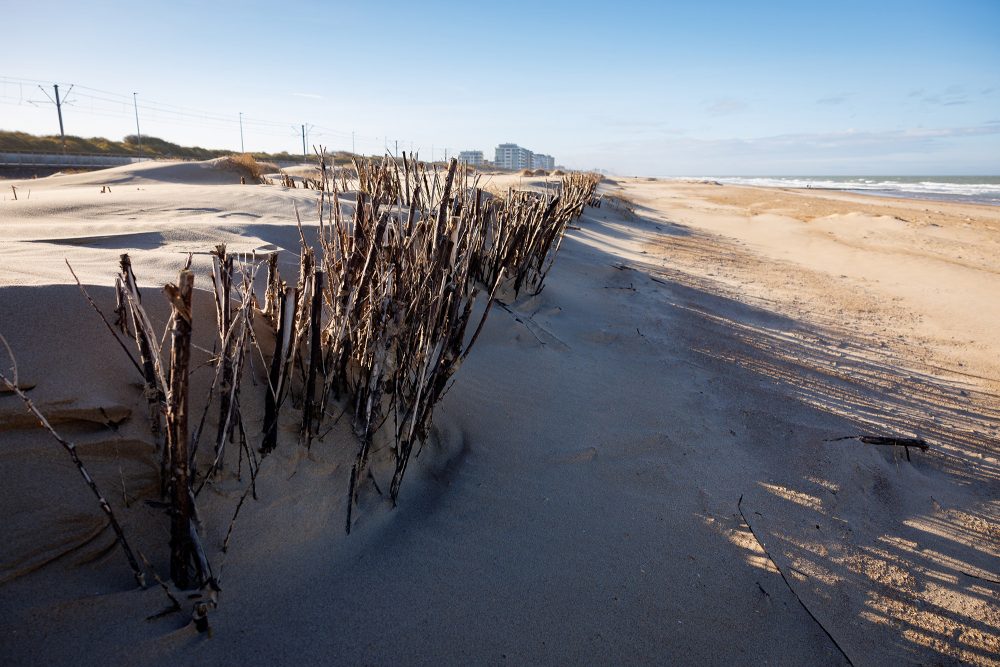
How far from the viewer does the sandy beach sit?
1169mm

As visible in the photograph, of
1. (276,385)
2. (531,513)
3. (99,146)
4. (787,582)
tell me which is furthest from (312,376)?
(99,146)

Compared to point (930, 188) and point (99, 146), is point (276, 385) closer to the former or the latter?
point (99, 146)

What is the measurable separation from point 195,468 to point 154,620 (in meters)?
0.33

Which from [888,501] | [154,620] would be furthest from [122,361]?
[888,501]

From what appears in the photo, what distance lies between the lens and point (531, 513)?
1678mm

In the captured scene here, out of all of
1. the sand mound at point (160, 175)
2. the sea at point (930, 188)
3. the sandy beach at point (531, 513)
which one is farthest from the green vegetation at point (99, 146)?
the sea at point (930, 188)

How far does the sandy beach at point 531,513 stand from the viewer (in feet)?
3.84

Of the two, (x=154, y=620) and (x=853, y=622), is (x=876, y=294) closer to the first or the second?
(x=853, y=622)

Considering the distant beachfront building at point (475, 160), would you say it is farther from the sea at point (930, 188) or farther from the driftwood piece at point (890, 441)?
the sea at point (930, 188)

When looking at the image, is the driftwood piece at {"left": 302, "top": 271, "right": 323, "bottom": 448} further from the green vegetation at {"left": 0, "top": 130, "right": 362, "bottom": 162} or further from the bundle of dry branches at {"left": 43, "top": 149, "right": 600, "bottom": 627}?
the green vegetation at {"left": 0, "top": 130, "right": 362, "bottom": 162}

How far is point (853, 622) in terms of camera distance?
1458 millimetres

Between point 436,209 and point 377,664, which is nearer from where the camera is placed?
point 377,664

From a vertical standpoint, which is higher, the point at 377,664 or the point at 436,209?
the point at 436,209

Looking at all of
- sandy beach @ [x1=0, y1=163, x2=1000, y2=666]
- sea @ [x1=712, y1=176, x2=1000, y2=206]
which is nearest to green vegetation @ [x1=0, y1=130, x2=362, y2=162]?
sandy beach @ [x1=0, y1=163, x2=1000, y2=666]
